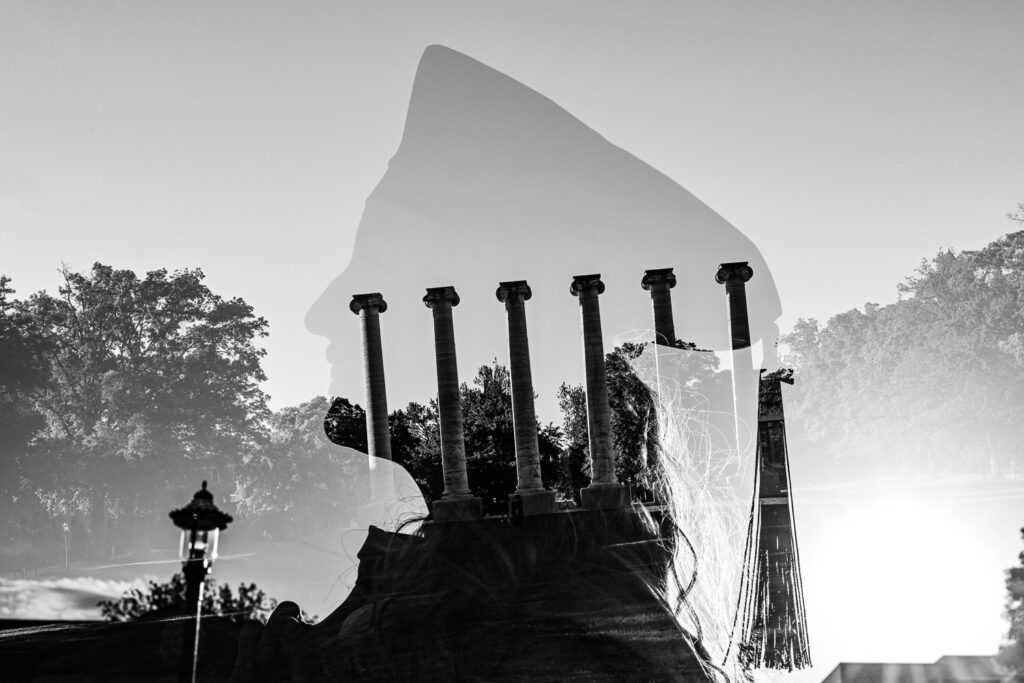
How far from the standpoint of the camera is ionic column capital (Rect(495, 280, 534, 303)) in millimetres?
27281

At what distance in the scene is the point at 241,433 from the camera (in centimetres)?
3819

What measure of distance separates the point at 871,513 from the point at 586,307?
12.2m

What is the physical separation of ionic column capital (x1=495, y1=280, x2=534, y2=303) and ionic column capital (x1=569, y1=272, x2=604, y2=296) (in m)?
1.32

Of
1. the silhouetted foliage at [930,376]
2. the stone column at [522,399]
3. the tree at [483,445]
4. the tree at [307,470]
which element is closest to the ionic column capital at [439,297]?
the stone column at [522,399]

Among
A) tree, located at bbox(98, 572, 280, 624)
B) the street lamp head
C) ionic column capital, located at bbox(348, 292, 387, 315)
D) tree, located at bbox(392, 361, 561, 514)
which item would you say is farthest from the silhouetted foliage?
the street lamp head

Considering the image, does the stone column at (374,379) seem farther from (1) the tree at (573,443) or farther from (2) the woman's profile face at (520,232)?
(1) the tree at (573,443)

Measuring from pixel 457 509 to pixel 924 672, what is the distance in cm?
1659

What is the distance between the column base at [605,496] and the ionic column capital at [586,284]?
18.1 feet

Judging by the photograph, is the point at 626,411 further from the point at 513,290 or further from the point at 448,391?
the point at 448,391

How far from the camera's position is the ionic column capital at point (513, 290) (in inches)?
1074

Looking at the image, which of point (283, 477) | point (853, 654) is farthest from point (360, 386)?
point (853, 654)

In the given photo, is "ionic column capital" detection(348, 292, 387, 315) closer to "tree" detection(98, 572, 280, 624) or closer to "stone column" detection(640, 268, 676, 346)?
"stone column" detection(640, 268, 676, 346)

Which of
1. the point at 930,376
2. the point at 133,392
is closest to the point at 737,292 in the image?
the point at 930,376

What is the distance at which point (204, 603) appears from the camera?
755 inches
